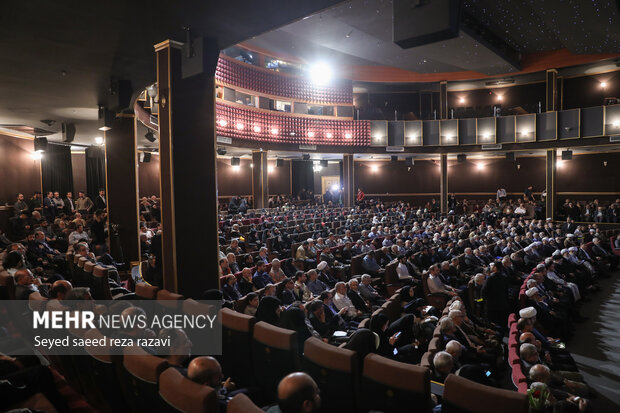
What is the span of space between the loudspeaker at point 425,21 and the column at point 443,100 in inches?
718

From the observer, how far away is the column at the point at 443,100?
20.1 meters

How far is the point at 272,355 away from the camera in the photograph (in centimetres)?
291

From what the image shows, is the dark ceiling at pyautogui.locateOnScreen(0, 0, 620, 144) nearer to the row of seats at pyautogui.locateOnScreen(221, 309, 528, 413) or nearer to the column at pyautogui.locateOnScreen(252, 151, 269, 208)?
the row of seats at pyautogui.locateOnScreen(221, 309, 528, 413)

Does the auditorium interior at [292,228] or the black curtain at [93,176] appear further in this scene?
the black curtain at [93,176]

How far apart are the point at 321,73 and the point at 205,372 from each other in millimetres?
19300

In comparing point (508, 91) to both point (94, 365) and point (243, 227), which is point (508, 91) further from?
point (94, 365)

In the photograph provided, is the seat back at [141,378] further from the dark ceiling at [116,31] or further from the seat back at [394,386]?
the dark ceiling at [116,31]

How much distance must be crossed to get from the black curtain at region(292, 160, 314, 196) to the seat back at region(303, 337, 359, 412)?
73.8 ft

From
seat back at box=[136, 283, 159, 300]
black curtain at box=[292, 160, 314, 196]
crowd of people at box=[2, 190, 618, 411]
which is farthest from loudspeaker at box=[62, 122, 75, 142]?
black curtain at box=[292, 160, 314, 196]

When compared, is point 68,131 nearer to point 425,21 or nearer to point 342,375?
point 425,21

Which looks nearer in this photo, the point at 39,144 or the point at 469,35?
the point at 39,144

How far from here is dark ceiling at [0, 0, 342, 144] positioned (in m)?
3.57

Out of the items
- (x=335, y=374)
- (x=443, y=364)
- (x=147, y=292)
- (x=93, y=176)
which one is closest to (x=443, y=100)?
(x=93, y=176)

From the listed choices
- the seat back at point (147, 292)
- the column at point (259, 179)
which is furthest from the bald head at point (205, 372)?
the column at point (259, 179)
